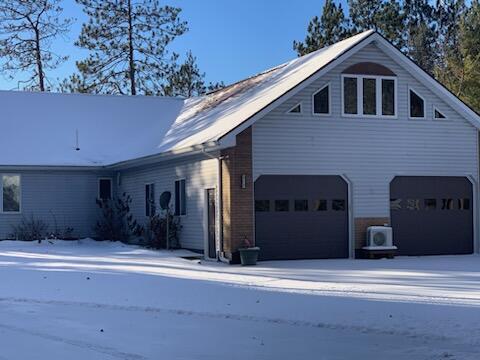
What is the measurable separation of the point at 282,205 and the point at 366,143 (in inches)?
122

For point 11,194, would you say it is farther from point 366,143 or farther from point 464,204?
point 464,204

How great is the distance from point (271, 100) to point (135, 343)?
11.5m

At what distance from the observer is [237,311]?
11148 mm

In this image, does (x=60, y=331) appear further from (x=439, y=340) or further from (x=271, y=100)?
(x=271, y=100)

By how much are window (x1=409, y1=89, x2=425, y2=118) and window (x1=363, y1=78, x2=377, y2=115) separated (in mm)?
1193

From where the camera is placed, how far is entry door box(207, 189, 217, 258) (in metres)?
20.4

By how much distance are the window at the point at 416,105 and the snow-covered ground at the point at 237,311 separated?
16.7 ft

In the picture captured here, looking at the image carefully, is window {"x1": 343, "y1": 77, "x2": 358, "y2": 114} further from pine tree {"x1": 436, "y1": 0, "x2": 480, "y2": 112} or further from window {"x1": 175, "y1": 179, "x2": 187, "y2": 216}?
pine tree {"x1": 436, "y1": 0, "x2": 480, "y2": 112}

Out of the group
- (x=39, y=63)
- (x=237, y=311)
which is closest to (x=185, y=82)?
(x=39, y=63)

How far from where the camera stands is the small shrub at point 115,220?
26417mm

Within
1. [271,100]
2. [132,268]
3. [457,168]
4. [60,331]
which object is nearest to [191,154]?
[271,100]

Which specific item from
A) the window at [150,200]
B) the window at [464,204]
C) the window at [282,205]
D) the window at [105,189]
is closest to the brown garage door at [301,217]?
the window at [282,205]

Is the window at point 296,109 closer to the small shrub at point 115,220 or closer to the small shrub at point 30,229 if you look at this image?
the small shrub at point 115,220

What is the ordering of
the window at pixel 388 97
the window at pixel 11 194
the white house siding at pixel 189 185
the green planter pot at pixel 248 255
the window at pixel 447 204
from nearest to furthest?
the green planter pot at pixel 248 255 < the white house siding at pixel 189 185 < the window at pixel 388 97 < the window at pixel 447 204 < the window at pixel 11 194
